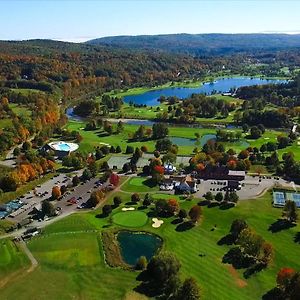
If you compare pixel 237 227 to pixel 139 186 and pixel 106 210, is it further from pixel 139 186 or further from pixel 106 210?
pixel 139 186

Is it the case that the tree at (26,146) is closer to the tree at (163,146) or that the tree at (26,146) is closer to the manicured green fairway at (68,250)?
the tree at (163,146)

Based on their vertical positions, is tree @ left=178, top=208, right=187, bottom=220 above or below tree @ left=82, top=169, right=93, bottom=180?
below

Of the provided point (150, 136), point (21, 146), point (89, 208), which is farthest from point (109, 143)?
point (89, 208)

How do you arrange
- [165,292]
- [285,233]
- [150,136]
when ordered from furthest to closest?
[150,136]
[285,233]
[165,292]

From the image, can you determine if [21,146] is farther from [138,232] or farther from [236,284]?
[236,284]

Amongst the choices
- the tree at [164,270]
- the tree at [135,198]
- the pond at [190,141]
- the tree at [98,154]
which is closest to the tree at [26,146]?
the tree at [98,154]

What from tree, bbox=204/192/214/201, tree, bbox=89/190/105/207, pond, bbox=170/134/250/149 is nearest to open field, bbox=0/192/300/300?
tree, bbox=204/192/214/201

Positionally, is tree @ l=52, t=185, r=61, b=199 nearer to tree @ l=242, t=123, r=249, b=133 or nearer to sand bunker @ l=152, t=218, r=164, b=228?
sand bunker @ l=152, t=218, r=164, b=228

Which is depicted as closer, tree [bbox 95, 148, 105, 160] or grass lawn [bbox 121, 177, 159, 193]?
grass lawn [bbox 121, 177, 159, 193]
